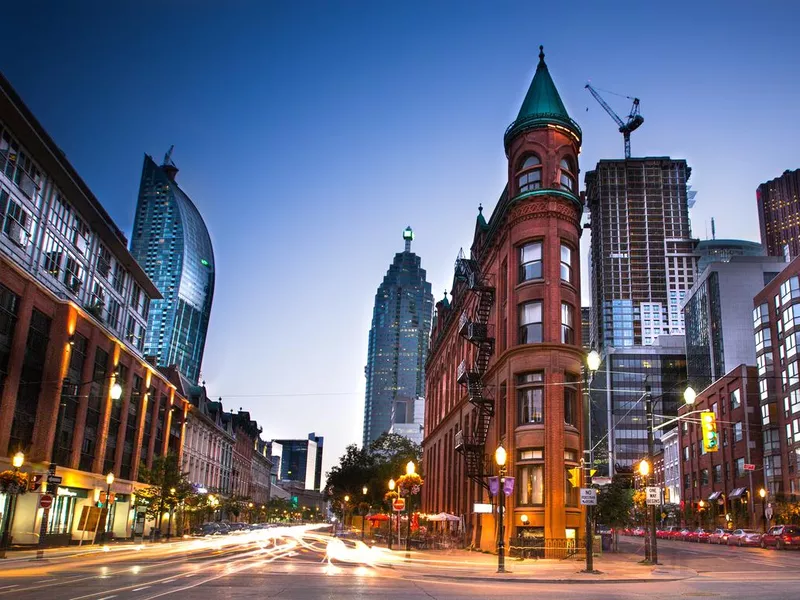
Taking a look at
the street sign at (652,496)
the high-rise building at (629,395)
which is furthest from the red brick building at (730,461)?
the high-rise building at (629,395)

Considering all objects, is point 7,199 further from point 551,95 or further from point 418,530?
point 418,530

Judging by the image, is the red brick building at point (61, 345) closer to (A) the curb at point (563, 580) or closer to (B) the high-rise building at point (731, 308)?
(A) the curb at point (563, 580)

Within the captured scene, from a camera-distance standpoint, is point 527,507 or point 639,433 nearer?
point 527,507

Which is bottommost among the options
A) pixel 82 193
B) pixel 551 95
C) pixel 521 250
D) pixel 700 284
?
pixel 521 250

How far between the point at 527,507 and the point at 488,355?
1329cm

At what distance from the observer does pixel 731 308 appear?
559ft

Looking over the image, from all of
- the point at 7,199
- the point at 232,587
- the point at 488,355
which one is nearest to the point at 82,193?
the point at 7,199

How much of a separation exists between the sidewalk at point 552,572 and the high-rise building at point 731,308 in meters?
146

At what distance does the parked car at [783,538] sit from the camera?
2177 inches

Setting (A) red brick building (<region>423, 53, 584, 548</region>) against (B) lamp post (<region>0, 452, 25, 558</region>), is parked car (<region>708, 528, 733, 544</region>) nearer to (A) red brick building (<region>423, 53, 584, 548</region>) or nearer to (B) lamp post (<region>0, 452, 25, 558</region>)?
(A) red brick building (<region>423, 53, 584, 548</region>)

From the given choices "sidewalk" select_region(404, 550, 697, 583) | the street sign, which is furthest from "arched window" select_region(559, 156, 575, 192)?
"sidewalk" select_region(404, 550, 697, 583)

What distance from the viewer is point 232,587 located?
66.3ft

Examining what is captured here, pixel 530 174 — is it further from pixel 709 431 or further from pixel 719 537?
pixel 719 537

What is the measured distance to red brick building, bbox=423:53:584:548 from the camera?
40.4 m
